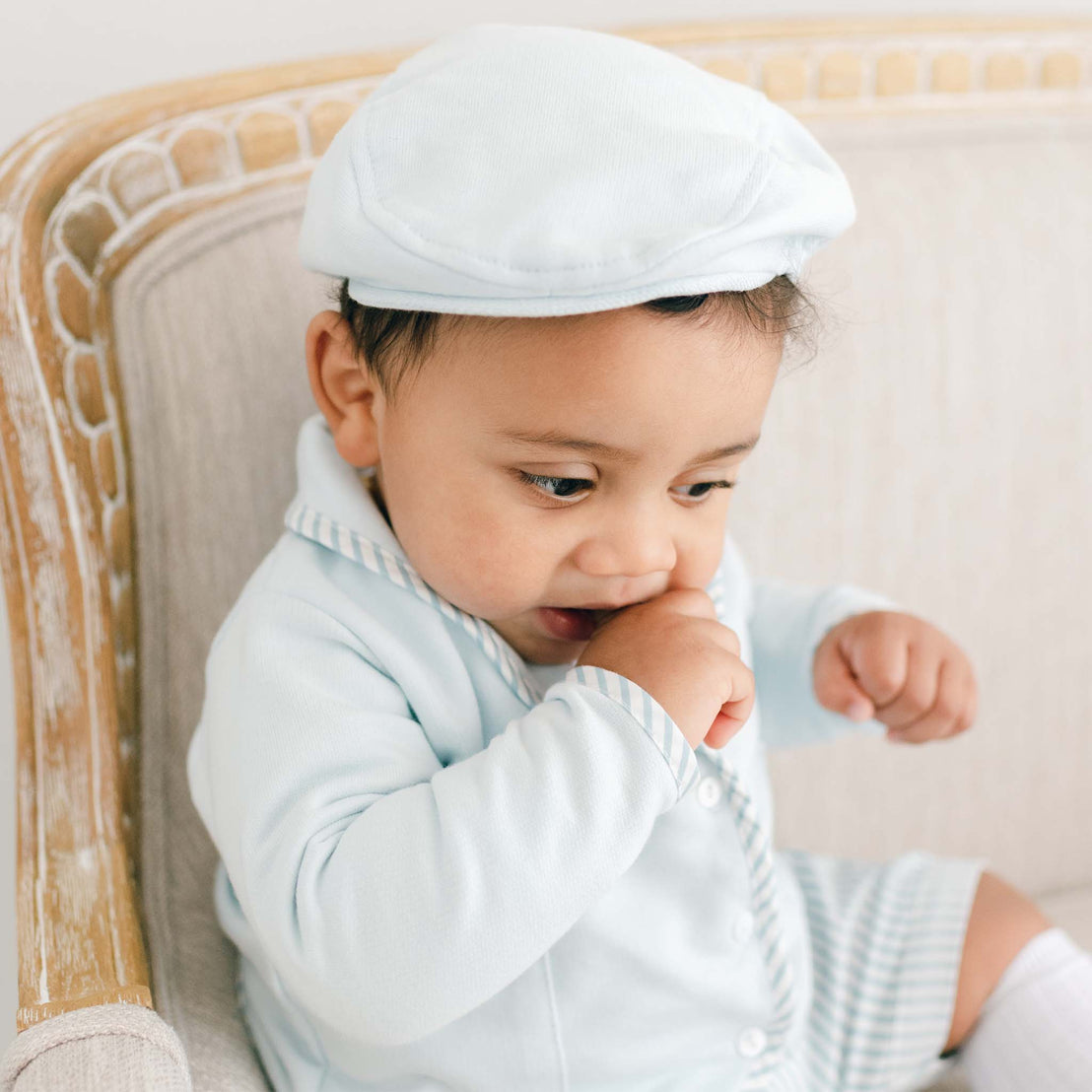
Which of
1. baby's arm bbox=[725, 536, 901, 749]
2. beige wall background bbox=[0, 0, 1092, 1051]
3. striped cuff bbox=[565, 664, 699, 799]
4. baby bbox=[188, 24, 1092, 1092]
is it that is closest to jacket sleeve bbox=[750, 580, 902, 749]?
baby's arm bbox=[725, 536, 901, 749]

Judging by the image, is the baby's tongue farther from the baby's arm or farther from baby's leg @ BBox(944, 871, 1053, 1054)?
baby's leg @ BBox(944, 871, 1053, 1054)

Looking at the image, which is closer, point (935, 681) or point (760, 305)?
point (760, 305)

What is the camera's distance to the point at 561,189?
0.62m

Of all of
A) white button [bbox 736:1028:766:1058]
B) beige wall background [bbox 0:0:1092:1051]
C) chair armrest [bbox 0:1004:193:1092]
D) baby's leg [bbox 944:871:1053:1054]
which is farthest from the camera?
beige wall background [bbox 0:0:1092:1051]

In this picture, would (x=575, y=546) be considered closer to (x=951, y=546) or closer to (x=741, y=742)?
(x=741, y=742)

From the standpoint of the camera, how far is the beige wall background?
41.7 inches

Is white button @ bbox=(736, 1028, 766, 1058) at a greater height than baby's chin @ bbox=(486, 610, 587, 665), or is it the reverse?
baby's chin @ bbox=(486, 610, 587, 665)

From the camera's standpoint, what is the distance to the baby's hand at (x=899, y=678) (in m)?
0.91

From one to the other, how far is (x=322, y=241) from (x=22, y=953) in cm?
45

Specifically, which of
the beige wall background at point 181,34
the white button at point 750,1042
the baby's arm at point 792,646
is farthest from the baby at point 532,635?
the beige wall background at point 181,34

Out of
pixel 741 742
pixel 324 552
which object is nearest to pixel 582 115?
pixel 324 552

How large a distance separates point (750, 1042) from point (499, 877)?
29cm

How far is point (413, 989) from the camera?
64cm

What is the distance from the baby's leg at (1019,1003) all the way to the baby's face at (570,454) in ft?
1.29
